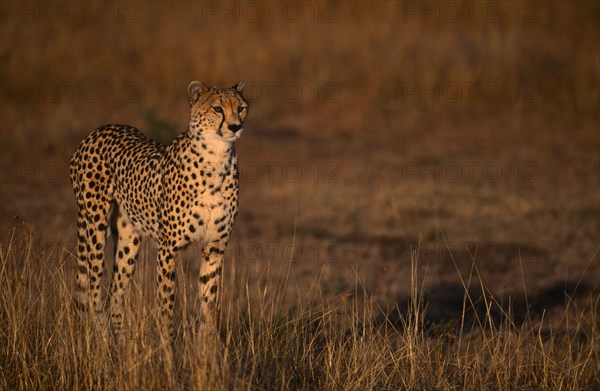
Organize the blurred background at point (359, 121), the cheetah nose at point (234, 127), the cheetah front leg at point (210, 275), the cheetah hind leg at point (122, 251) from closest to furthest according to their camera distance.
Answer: the cheetah nose at point (234, 127) → the cheetah front leg at point (210, 275) → the cheetah hind leg at point (122, 251) → the blurred background at point (359, 121)

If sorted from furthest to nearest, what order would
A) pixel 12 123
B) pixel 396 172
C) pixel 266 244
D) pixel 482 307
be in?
pixel 12 123 < pixel 396 172 < pixel 266 244 < pixel 482 307

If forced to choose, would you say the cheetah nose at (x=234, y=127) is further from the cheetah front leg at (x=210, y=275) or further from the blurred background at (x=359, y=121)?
the blurred background at (x=359, y=121)

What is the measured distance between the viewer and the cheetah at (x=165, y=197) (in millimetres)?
4535

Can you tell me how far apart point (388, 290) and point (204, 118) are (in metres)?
2.67

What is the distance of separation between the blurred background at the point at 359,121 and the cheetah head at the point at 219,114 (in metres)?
2.18

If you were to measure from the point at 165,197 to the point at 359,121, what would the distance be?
8.16 m

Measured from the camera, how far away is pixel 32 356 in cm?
425

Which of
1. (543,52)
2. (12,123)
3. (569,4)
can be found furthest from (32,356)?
(569,4)

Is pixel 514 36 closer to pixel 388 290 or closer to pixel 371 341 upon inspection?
pixel 388 290

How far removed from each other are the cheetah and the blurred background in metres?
1.41

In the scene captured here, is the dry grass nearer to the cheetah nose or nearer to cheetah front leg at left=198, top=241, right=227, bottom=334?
cheetah front leg at left=198, top=241, right=227, bottom=334

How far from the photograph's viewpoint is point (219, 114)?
4449 mm

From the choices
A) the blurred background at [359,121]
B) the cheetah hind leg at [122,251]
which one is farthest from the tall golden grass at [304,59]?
the cheetah hind leg at [122,251]

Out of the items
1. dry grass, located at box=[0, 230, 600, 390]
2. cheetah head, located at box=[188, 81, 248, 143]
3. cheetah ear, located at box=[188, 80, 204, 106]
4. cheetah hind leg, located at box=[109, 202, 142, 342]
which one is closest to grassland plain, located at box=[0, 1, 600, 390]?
dry grass, located at box=[0, 230, 600, 390]
